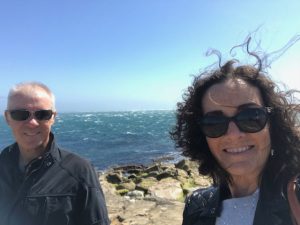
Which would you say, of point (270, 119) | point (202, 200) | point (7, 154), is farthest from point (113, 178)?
point (270, 119)

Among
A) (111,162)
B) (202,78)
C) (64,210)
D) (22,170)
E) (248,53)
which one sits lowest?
(111,162)

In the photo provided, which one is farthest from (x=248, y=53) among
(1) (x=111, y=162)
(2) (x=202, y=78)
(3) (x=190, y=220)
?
(1) (x=111, y=162)

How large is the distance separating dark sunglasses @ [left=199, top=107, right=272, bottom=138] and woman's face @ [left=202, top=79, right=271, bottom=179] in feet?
0.08

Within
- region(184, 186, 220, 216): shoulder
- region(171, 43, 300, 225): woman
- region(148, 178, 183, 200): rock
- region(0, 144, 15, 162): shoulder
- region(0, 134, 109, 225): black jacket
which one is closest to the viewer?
region(171, 43, 300, 225): woman

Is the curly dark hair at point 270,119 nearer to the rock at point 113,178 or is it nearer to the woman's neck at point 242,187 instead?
the woman's neck at point 242,187

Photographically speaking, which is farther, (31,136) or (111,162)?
(111,162)

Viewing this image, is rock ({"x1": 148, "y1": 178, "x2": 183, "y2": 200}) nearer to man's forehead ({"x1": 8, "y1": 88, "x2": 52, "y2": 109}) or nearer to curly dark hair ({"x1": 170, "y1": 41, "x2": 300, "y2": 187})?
man's forehead ({"x1": 8, "y1": 88, "x2": 52, "y2": 109})

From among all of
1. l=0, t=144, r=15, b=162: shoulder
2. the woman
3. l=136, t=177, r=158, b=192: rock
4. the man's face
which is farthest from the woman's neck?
l=136, t=177, r=158, b=192: rock

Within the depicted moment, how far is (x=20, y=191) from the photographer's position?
3.14 metres

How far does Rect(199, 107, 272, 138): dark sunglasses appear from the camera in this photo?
2.20 m

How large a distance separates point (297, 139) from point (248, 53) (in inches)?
27.0

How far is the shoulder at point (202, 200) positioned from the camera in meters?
2.48

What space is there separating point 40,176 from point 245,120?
196cm

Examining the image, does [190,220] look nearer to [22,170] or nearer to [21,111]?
[22,170]
